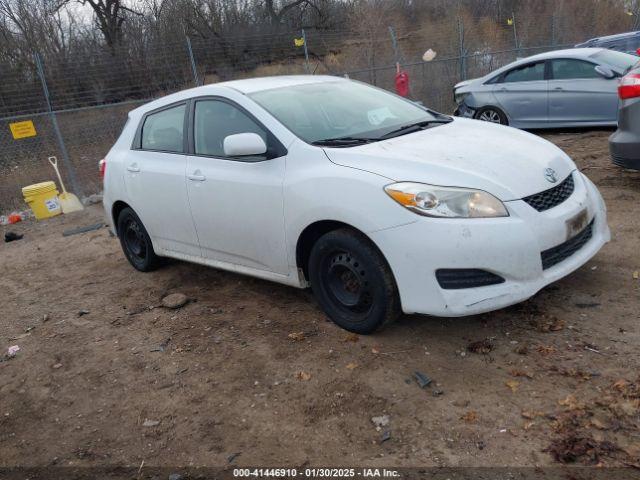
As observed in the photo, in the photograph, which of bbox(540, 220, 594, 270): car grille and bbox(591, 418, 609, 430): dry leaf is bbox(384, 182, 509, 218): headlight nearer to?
bbox(540, 220, 594, 270): car grille

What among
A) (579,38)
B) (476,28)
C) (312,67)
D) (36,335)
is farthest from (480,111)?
(579,38)

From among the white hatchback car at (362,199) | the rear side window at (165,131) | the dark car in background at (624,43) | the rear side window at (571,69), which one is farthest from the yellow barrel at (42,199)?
the dark car in background at (624,43)

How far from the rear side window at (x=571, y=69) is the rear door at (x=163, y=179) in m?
7.20

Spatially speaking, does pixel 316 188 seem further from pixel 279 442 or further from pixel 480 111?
pixel 480 111

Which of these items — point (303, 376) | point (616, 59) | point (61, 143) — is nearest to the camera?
point (303, 376)

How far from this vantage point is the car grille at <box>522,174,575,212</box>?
128 inches

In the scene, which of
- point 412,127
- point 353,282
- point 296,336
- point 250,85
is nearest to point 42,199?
point 250,85

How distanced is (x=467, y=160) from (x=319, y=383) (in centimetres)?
158

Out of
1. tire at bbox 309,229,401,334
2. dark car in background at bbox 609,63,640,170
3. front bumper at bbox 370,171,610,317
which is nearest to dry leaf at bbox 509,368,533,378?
front bumper at bbox 370,171,610,317

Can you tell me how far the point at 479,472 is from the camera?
2.38 m

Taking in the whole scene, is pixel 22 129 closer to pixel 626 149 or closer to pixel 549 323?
pixel 626 149

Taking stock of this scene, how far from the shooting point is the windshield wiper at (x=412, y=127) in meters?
3.92

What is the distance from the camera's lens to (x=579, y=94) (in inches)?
365

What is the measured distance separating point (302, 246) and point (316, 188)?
46 cm
